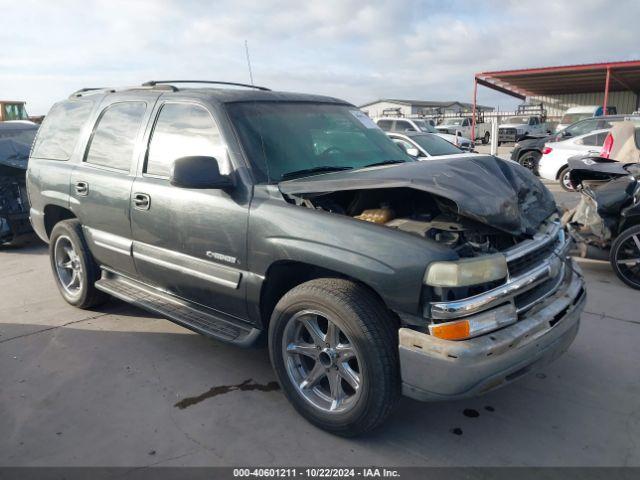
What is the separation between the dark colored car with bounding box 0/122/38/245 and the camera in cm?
730

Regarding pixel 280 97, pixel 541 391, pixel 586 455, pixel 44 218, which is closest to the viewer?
pixel 586 455

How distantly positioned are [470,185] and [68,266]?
3.92 meters

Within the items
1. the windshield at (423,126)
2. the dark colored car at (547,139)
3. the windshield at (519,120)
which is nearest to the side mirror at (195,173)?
the dark colored car at (547,139)

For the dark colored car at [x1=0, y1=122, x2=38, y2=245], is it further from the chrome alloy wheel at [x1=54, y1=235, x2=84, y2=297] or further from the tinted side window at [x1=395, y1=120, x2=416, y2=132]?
the tinted side window at [x1=395, y1=120, x2=416, y2=132]

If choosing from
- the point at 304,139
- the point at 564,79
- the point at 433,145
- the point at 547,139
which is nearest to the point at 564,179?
the point at 433,145

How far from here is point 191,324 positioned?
3.51m

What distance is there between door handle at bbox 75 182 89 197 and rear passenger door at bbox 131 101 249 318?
0.75 meters

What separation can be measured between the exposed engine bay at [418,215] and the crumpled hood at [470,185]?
109 millimetres

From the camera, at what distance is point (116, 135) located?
4.20 meters

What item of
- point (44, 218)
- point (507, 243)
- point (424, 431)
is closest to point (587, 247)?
point (507, 243)

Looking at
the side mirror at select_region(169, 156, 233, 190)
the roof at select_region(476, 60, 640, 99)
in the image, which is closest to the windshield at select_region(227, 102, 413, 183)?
the side mirror at select_region(169, 156, 233, 190)

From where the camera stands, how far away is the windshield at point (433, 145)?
32.2 feet

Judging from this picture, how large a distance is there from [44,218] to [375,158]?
330 cm

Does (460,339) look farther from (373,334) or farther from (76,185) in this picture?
(76,185)
